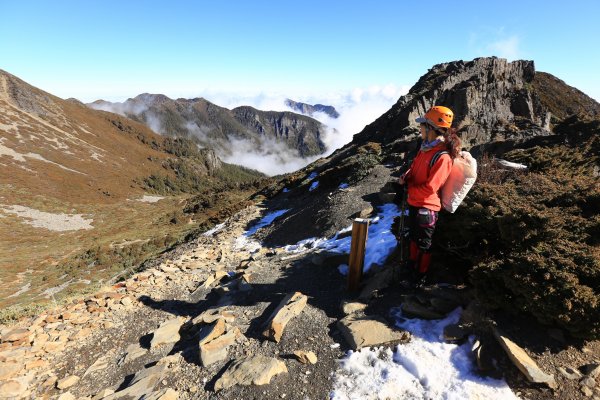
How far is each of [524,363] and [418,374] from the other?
1258mm

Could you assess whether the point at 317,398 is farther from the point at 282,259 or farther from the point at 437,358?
the point at 282,259

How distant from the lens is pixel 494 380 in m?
4.02

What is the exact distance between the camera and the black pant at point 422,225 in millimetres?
5379

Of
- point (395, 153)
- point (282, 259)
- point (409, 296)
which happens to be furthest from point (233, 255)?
point (395, 153)

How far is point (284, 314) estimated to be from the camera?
5.95m

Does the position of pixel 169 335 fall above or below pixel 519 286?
below

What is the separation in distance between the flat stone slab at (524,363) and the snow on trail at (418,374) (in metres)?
0.30

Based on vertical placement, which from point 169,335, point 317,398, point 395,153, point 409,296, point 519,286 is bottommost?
point 169,335

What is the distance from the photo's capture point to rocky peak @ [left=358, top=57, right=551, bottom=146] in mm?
21448

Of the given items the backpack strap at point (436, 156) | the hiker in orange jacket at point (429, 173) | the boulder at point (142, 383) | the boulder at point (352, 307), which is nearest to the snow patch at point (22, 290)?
the boulder at point (142, 383)

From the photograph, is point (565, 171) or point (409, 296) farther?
point (565, 171)

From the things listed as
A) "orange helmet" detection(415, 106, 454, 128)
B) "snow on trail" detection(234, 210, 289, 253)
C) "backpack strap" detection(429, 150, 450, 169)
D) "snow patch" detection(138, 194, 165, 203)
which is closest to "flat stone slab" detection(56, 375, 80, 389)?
"backpack strap" detection(429, 150, 450, 169)

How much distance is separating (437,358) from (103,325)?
24.0 ft

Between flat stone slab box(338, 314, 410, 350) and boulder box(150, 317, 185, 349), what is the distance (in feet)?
11.4
